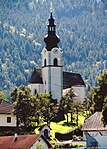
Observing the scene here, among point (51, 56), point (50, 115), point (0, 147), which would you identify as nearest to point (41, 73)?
point (51, 56)

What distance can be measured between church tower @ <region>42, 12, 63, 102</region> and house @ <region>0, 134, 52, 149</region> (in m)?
70.1

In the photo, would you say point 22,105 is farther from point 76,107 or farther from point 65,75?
point 65,75

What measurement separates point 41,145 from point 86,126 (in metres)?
5.51

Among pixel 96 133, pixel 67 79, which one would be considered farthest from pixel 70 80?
pixel 96 133

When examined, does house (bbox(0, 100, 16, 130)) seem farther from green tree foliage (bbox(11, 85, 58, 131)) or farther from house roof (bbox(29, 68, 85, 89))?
house roof (bbox(29, 68, 85, 89))

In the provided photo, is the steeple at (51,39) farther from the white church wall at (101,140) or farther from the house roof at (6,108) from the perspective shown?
the white church wall at (101,140)

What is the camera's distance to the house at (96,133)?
63.5 metres

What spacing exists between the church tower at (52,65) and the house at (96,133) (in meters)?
72.9

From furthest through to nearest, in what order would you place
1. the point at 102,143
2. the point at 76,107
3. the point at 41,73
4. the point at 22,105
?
the point at 41,73
the point at 76,107
the point at 22,105
the point at 102,143

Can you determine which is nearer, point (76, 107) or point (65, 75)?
point (76, 107)

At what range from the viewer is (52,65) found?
146875mm

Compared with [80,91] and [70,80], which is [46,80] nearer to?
[70,80]

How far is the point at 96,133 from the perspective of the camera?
65188mm

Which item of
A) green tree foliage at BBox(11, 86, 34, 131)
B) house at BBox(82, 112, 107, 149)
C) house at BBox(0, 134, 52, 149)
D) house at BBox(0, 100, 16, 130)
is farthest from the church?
house at BBox(82, 112, 107, 149)
